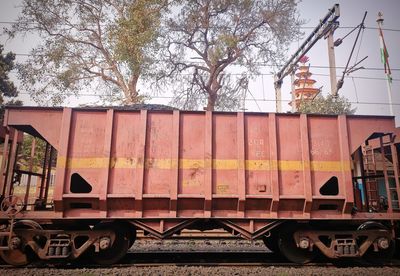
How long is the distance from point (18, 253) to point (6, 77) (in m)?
30.3

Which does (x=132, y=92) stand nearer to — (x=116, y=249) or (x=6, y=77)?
(x=116, y=249)

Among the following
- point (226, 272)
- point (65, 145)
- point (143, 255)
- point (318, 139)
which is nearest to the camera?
point (226, 272)

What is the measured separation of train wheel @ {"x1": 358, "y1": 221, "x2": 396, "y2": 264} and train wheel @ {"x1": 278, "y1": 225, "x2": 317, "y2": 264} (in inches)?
48.2

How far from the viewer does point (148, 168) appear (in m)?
5.70

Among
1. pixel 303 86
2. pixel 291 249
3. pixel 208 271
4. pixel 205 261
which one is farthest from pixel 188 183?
pixel 303 86

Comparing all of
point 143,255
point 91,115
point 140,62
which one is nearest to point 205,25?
point 140,62

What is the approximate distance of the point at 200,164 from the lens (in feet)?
18.9

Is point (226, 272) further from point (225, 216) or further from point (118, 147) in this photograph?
point (118, 147)

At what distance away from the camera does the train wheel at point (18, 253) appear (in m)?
5.42

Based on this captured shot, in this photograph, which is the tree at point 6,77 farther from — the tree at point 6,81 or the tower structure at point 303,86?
the tower structure at point 303,86

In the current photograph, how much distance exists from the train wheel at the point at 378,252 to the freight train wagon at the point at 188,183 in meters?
0.02

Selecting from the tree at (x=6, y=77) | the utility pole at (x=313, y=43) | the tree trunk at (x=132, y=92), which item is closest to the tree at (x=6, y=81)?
the tree at (x=6, y=77)

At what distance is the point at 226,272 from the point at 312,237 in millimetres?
2031

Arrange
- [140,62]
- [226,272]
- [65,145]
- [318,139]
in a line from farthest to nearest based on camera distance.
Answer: [140,62] → [318,139] → [65,145] → [226,272]
